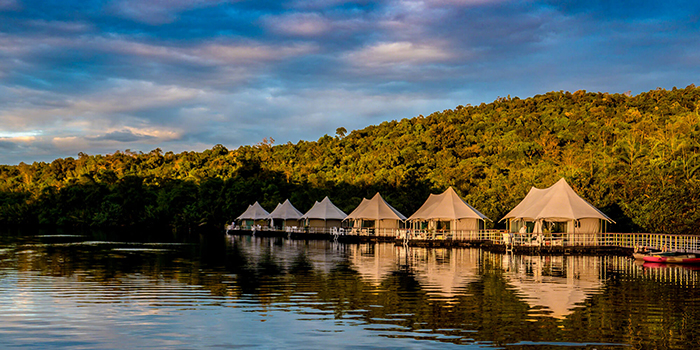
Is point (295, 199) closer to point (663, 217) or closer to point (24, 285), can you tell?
point (663, 217)

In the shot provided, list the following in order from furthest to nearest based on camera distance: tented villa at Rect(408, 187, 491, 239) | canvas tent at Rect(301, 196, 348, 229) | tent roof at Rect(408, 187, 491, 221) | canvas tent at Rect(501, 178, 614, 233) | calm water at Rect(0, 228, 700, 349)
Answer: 1. canvas tent at Rect(301, 196, 348, 229)
2. tent roof at Rect(408, 187, 491, 221)
3. tented villa at Rect(408, 187, 491, 239)
4. canvas tent at Rect(501, 178, 614, 233)
5. calm water at Rect(0, 228, 700, 349)

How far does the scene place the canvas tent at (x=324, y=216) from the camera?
6912cm

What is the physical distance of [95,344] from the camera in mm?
13141

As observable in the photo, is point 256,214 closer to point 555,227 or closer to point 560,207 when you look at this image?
point 555,227

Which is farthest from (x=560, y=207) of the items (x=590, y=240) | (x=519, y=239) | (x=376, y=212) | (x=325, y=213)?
(x=325, y=213)

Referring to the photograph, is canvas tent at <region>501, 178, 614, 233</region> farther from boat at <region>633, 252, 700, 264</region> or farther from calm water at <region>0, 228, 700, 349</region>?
calm water at <region>0, 228, 700, 349</region>

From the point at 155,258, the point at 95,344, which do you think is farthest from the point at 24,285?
the point at 155,258

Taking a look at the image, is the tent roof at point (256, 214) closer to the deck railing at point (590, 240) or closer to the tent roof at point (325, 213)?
the tent roof at point (325, 213)

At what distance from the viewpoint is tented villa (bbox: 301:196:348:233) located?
226 feet

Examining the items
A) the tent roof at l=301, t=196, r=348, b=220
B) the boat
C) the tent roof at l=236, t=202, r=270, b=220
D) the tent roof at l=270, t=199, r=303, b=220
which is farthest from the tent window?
the tent roof at l=236, t=202, r=270, b=220

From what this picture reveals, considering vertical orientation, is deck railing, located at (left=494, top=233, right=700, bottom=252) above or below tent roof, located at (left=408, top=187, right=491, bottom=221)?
below

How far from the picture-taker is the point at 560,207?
45406 mm

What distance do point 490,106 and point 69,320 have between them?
14026 centimetres

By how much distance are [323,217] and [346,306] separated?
165ft
